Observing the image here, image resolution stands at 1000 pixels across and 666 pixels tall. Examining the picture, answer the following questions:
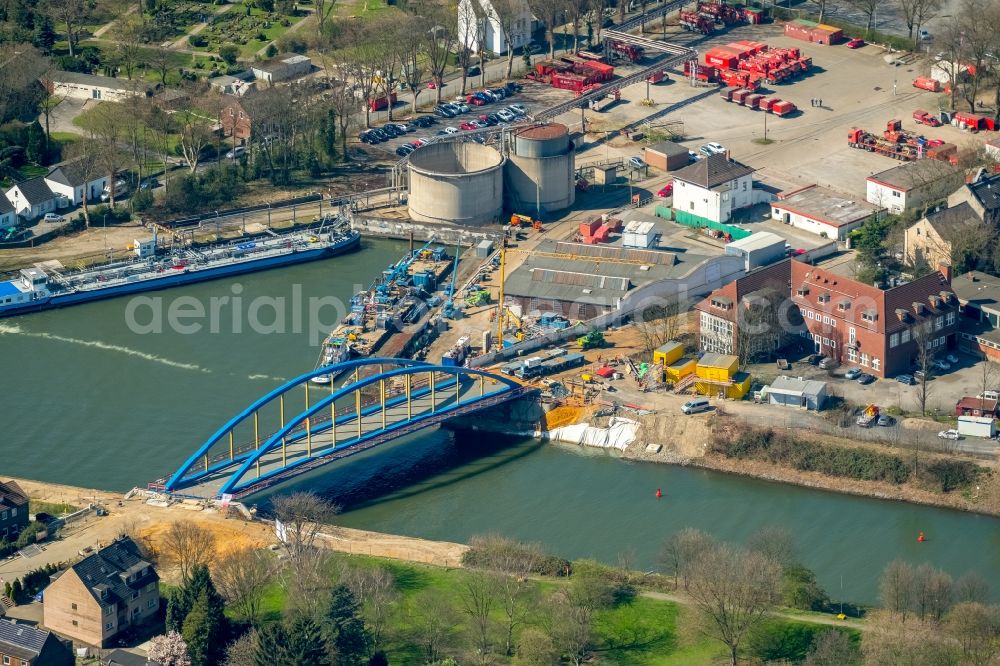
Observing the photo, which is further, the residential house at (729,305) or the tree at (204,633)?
the residential house at (729,305)

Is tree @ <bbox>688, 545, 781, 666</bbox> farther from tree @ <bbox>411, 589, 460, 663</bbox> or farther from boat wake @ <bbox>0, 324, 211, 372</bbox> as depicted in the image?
boat wake @ <bbox>0, 324, 211, 372</bbox>

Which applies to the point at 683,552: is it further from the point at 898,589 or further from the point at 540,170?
the point at 540,170

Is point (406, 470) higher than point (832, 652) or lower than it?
lower

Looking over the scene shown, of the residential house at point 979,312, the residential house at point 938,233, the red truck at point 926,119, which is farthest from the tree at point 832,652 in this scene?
the red truck at point 926,119

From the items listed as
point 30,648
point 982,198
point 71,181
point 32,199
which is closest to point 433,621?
point 30,648

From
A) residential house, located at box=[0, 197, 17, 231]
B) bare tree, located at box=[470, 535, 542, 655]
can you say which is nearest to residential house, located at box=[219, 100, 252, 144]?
residential house, located at box=[0, 197, 17, 231]

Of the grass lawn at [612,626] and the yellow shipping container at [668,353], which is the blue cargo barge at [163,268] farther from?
the grass lawn at [612,626]
